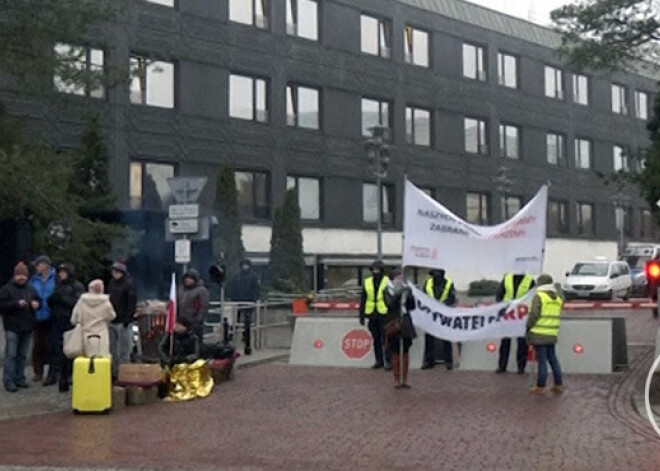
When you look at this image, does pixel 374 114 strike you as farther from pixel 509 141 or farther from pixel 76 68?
pixel 76 68

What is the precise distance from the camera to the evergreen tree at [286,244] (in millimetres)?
41031

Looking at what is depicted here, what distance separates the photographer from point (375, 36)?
165 ft

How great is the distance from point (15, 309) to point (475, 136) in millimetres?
41041

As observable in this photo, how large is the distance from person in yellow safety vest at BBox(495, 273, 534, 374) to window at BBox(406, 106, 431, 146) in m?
32.0

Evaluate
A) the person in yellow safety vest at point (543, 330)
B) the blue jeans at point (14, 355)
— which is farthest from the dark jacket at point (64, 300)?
the person in yellow safety vest at point (543, 330)

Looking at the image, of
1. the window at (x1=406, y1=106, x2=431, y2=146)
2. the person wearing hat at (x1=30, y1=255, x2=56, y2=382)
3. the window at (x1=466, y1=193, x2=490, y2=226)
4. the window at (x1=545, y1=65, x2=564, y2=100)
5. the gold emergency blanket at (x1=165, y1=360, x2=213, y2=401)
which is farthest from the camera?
the window at (x1=545, y1=65, x2=564, y2=100)

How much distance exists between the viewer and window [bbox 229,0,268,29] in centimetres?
4334

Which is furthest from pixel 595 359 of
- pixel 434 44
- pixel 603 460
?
pixel 434 44

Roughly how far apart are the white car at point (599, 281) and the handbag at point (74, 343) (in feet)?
110

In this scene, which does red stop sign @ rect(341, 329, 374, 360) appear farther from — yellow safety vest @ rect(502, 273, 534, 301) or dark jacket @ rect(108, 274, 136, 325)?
dark jacket @ rect(108, 274, 136, 325)

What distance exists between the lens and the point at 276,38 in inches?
1767

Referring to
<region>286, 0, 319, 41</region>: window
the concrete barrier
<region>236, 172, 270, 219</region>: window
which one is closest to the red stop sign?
the concrete barrier

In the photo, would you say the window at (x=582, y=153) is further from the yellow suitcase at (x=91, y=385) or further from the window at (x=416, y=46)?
the yellow suitcase at (x=91, y=385)

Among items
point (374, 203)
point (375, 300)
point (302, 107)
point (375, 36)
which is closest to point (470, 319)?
point (375, 300)
